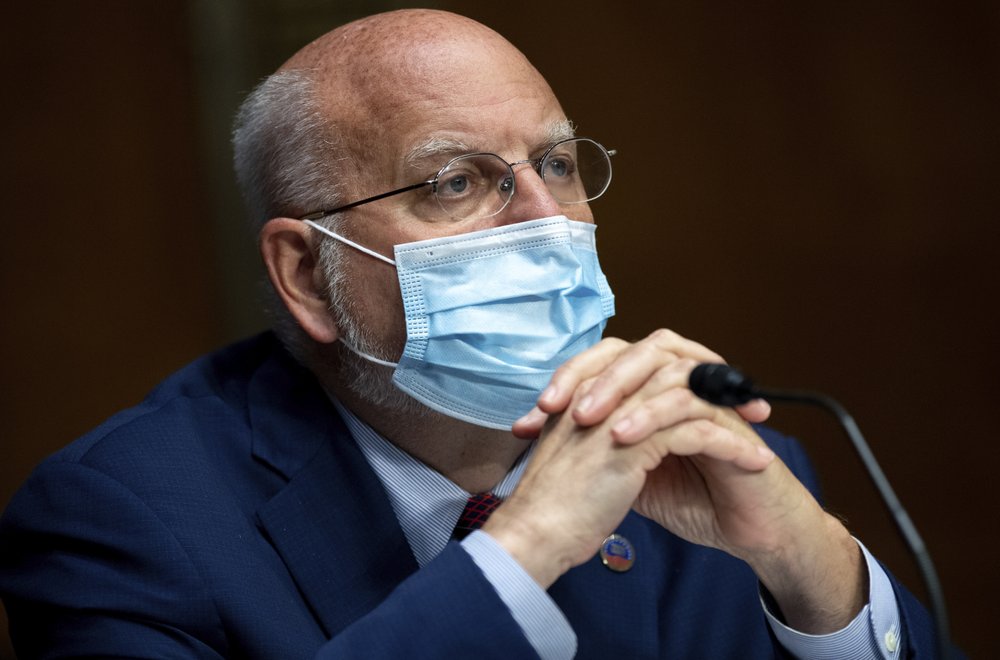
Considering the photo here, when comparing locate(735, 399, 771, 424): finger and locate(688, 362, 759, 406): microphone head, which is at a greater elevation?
locate(688, 362, 759, 406): microphone head

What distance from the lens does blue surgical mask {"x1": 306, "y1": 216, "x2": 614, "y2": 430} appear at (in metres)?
1.81

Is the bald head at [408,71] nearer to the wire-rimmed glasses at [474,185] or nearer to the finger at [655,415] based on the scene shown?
the wire-rimmed glasses at [474,185]

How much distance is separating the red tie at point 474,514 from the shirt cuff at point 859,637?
17.7 inches

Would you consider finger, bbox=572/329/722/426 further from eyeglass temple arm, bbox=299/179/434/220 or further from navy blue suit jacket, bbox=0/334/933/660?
eyeglass temple arm, bbox=299/179/434/220

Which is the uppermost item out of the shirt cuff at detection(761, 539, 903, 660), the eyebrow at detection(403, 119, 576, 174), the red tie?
the eyebrow at detection(403, 119, 576, 174)

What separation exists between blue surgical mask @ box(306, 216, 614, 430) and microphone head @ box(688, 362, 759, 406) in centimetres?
40

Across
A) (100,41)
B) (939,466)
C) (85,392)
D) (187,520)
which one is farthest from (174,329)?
(939,466)

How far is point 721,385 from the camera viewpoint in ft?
4.57

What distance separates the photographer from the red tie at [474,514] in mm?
1890

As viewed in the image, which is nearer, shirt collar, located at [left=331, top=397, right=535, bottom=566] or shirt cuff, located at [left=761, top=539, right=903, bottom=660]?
shirt cuff, located at [left=761, top=539, right=903, bottom=660]

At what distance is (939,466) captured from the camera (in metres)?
3.26

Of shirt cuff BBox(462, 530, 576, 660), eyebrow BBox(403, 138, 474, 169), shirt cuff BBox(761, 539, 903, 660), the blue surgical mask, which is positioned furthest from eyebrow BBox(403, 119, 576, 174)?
shirt cuff BBox(761, 539, 903, 660)

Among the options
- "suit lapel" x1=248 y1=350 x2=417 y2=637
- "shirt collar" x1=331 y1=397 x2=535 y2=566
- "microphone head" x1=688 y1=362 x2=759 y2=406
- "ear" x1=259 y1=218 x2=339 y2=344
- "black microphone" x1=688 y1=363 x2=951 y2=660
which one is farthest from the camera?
"ear" x1=259 y1=218 x2=339 y2=344

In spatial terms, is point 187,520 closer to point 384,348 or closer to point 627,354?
point 384,348
